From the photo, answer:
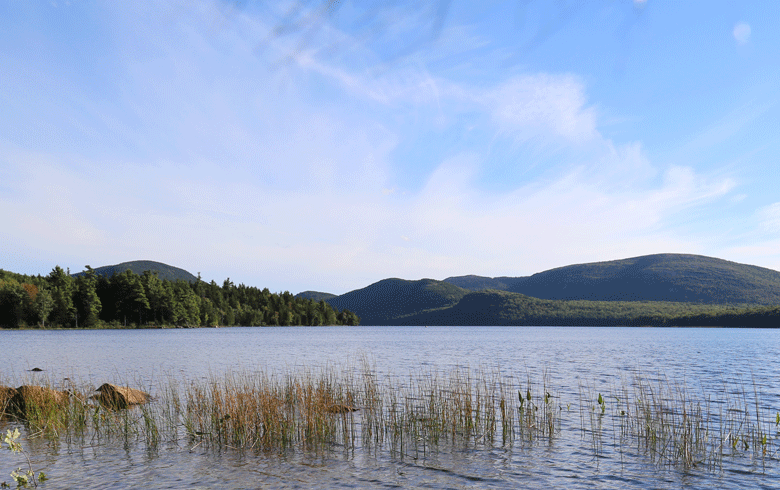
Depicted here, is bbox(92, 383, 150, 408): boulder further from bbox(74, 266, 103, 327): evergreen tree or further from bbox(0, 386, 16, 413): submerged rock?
bbox(74, 266, 103, 327): evergreen tree

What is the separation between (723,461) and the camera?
44.1ft

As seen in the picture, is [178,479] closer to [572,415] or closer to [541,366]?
[572,415]

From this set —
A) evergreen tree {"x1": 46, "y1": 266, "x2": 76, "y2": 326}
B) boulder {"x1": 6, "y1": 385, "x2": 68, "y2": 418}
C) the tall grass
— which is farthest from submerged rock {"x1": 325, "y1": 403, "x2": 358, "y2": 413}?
evergreen tree {"x1": 46, "y1": 266, "x2": 76, "y2": 326}

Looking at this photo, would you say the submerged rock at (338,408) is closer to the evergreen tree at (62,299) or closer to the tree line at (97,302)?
the tree line at (97,302)

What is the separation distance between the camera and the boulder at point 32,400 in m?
17.5

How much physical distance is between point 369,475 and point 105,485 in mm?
6261

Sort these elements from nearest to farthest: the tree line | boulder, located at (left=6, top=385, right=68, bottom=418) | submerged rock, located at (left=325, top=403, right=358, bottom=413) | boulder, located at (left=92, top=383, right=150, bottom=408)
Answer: submerged rock, located at (left=325, top=403, right=358, bottom=413)
boulder, located at (left=6, top=385, right=68, bottom=418)
boulder, located at (left=92, top=383, right=150, bottom=408)
the tree line

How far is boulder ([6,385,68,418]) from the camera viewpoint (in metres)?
17.5

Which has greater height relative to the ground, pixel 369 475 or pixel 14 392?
pixel 14 392

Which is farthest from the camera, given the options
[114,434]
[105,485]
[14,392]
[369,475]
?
[14,392]

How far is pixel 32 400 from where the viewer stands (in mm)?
17609

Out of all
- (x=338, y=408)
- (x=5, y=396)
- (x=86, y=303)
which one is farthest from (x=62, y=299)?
(x=338, y=408)

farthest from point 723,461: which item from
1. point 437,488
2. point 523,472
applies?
point 437,488

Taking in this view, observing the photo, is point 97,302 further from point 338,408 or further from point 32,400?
point 338,408
